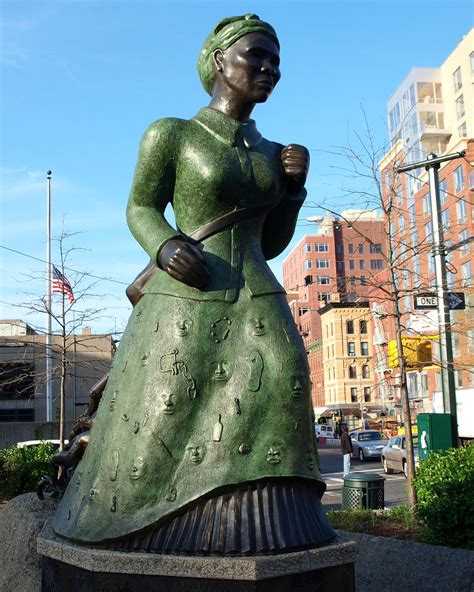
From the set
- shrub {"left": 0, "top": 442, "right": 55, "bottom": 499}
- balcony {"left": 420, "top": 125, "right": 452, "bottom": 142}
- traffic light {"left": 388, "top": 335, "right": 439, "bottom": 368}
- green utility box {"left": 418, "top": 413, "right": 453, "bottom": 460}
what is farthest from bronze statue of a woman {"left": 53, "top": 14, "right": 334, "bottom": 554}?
balcony {"left": 420, "top": 125, "right": 452, "bottom": 142}

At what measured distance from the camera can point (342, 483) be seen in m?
20.7

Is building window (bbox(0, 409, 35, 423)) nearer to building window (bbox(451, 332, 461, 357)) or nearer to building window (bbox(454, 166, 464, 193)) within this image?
building window (bbox(451, 332, 461, 357))

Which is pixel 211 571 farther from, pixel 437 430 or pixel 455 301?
pixel 455 301

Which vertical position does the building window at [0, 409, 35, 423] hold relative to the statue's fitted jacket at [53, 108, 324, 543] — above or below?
below

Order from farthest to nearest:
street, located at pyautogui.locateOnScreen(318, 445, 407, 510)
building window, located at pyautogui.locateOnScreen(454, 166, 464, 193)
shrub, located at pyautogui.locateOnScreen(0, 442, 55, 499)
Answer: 1. building window, located at pyautogui.locateOnScreen(454, 166, 464, 193)
2. street, located at pyautogui.locateOnScreen(318, 445, 407, 510)
3. shrub, located at pyautogui.locateOnScreen(0, 442, 55, 499)

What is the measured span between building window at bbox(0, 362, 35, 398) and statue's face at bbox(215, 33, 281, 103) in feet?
47.7

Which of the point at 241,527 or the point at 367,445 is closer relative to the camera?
the point at 241,527

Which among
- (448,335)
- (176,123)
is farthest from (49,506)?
(448,335)

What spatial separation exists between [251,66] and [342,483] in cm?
1831

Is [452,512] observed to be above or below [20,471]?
above

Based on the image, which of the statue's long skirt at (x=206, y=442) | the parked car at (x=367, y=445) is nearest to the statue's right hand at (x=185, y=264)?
the statue's long skirt at (x=206, y=442)

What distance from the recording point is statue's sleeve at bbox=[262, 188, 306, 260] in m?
4.31

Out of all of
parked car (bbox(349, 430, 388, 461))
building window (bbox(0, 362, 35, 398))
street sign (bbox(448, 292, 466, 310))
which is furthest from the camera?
parked car (bbox(349, 430, 388, 461))

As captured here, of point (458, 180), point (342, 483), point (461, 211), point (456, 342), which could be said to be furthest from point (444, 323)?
point (458, 180)
